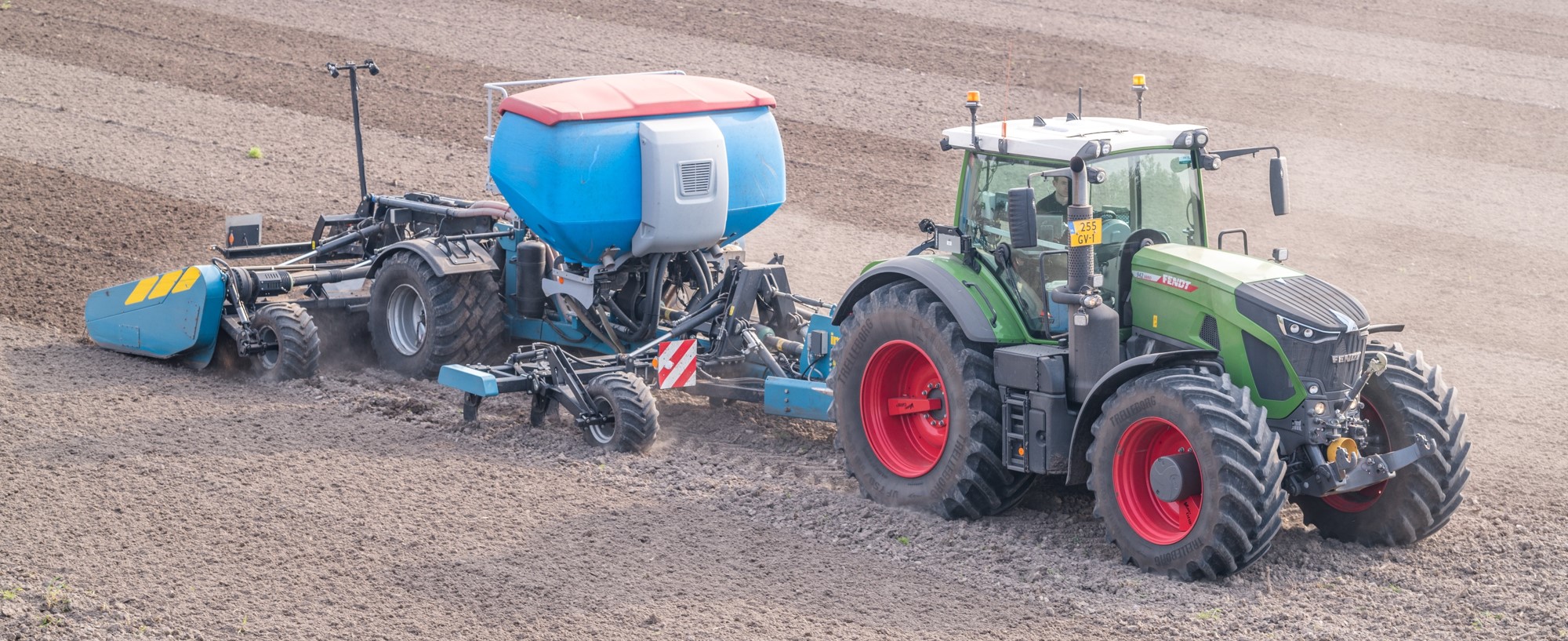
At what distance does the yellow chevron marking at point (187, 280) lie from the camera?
1059 cm

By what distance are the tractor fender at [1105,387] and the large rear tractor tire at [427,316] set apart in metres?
5.02

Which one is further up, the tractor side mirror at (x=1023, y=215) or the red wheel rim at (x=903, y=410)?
the tractor side mirror at (x=1023, y=215)

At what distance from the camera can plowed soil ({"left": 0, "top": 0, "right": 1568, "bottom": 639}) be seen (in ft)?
22.0

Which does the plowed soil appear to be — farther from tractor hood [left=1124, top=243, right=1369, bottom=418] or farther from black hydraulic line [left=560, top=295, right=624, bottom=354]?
tractor hood [left=1124, top=243, right=1369, bottom=418]

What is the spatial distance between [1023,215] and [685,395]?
4199 millimetres

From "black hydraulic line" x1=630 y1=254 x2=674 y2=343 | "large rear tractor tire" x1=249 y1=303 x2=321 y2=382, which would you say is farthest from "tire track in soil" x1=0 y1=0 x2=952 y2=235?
"large rear tractor tire" x1=249 y1=303 x2=321 y2=382

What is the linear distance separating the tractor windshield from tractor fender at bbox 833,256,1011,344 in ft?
0.69

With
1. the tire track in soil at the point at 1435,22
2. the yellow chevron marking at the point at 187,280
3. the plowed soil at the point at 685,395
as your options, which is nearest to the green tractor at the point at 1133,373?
the plowed soil at the point at 685,395

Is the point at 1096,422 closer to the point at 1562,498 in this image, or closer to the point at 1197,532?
the point at 1197,532

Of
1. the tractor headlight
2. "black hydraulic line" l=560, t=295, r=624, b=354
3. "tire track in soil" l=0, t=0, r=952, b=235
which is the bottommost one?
"black hydraulic line" l=560, t=295, r=624, b=354

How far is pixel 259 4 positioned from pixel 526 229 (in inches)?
546

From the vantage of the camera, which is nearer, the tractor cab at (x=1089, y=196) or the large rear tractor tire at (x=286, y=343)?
the tractor cab at (x=1089, y=196)

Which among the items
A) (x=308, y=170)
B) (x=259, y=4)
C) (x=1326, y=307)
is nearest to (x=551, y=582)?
(x=1326, y=307)

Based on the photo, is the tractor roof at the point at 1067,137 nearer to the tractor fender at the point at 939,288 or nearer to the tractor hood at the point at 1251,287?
the tractor hood at the point at 1251,287
